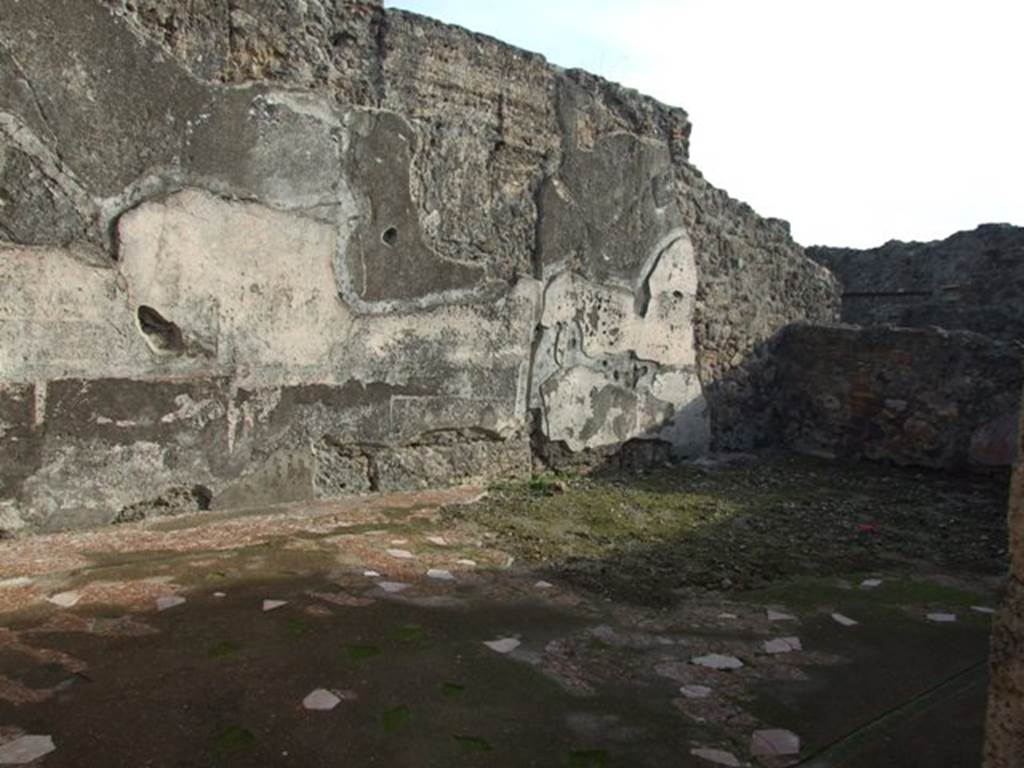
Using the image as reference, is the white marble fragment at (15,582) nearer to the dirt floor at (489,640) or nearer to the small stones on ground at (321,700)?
the dirt floor at (489,640)

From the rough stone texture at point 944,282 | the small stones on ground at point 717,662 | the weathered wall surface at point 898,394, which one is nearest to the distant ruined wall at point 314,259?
the weathered wall surface at point 898,394

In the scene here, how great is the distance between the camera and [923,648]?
2176 mm

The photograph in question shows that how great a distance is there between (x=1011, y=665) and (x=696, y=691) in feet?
2.73

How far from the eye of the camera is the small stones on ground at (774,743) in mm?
1571

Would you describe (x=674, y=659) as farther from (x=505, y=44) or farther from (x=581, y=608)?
(x=505, y=44)

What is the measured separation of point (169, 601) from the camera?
84.4 inches

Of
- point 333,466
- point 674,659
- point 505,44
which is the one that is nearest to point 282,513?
point 333,466

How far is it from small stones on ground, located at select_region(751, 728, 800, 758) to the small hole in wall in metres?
2.30

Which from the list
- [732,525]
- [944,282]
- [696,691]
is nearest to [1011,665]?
[696,691]

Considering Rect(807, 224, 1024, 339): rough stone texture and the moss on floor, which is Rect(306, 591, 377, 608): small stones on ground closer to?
the moss on floor

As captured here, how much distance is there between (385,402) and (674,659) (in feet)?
6.32

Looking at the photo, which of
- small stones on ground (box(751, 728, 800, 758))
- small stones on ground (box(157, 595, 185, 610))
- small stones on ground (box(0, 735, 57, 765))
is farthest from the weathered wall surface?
small stones on ground (box(0, 735, 57, 765))

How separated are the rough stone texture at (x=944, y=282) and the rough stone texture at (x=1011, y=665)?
6653 millimetres

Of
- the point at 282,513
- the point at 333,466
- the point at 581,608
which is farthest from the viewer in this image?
the point at 333,466
